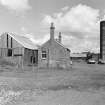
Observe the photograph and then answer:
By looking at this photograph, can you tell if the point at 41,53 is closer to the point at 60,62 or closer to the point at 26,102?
the point at 60,62

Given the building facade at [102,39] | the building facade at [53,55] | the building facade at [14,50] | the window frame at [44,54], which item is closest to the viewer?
the building facade at [53,55]

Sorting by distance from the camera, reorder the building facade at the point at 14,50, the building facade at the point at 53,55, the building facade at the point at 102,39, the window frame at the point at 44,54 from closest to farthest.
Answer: the building facade at the point at 53,55
the window frame at the point at 44,54
the building facade at the point at 14,50
the building facade at the point at 102,39

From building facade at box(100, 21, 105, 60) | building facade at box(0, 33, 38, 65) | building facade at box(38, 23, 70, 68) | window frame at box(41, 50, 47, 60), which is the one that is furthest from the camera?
building facade at box(100, 21, 105, 60)

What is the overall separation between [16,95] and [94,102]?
471 cm

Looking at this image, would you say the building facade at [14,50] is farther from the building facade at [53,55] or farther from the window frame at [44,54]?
the building facade at [53,55]

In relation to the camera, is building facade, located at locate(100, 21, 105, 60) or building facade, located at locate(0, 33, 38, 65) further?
building facade, located at locate(100, 21, 105, 60)

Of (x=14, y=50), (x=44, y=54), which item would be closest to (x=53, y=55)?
(x=44, y=54)

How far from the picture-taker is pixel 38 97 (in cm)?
863

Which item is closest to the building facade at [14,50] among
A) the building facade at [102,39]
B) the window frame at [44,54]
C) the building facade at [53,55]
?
the window frame at [44,54]

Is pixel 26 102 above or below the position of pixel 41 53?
below

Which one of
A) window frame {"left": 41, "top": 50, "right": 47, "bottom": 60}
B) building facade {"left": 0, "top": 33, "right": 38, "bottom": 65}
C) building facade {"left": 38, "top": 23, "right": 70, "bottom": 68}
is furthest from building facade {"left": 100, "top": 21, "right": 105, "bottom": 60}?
window frame {"left": 41, "top": 50, "right": 47, "bottom": 60}

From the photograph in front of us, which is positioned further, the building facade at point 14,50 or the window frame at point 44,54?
the building facade at point 14,50

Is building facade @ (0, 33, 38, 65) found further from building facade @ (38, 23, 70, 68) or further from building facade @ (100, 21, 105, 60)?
building facade @ (100, 21, 105, 60)

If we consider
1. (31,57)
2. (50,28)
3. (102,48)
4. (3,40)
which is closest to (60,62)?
(50,28)
